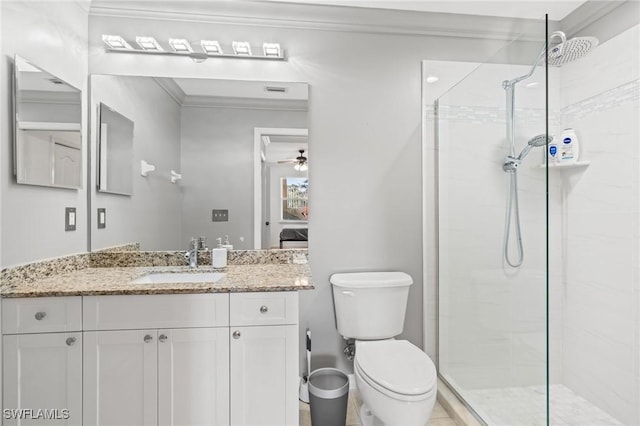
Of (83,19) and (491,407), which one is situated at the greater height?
(83,19)

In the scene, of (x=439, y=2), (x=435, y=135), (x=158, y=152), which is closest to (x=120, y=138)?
(x=158, y=152)

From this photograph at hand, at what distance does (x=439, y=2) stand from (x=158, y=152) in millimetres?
1861

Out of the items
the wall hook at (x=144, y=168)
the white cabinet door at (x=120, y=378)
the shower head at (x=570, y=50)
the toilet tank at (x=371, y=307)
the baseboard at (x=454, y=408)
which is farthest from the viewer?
the wall hook at (x=144, y=168)

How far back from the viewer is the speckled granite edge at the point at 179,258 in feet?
6.20

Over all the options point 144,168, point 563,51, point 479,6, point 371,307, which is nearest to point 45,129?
point 144,168

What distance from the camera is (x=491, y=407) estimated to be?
162 cm

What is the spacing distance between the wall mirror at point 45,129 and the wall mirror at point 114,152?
0.11 metres

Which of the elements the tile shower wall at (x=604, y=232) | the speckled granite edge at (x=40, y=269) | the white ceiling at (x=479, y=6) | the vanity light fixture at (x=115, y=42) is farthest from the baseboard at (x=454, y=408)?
the vanity light fixture at (x=115, y=42)

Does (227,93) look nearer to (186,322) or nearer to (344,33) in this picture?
(344,33)

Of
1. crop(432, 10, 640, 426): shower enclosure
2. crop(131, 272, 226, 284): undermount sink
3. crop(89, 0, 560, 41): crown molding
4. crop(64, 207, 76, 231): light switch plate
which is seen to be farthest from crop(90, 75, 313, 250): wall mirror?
crop(432, 10, 640, 426): shower enclosure

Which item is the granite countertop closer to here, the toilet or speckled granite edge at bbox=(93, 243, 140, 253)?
speckled granite edge at bbox=(93, 243, 140, 253)

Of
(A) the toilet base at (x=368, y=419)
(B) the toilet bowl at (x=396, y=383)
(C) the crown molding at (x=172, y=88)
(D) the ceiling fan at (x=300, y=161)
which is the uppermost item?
(C) the crown molding at (x=172, y=88)

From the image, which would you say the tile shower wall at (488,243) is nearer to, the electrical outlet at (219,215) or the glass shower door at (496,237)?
the glass shower door at (496,237)

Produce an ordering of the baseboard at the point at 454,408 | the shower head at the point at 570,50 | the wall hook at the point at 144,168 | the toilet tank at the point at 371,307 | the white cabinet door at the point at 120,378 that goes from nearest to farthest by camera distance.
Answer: the white cabinet door at the point at 120,378 < the shower head at the point at 570,50 < the baseboard at the point at 454,408 < the toilet tank at the point at 371,307 < the wall hook at the point at 144,168
